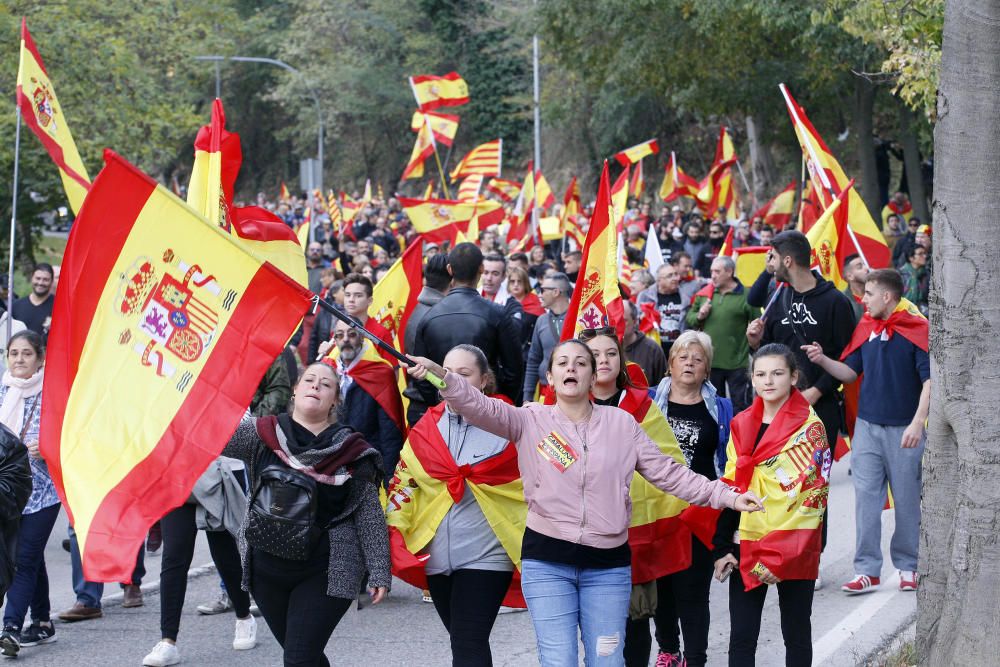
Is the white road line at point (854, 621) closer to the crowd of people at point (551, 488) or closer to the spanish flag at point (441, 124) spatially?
the crowd of people at point (551, 488)

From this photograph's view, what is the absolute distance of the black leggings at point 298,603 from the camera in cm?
507

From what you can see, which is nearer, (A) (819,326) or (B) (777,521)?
(B) (777,521)

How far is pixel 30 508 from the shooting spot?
7.16m

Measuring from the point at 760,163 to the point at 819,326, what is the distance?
90.4 ft

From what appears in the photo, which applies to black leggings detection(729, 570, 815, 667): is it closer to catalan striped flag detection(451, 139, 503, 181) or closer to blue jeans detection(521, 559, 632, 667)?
blue jeans detection(521, 559, 632, 667)

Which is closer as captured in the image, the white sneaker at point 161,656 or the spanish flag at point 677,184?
the white sneaker at point 161,656

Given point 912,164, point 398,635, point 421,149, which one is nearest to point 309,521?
point 398,635

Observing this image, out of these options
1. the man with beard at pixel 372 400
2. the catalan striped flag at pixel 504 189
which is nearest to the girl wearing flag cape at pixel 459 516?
the man with beard at pixel 372 400

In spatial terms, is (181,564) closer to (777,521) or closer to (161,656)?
(161,656)

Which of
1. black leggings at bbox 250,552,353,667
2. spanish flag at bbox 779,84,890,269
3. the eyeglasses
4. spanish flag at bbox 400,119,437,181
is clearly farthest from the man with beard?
spanish flag at bbox 400,119,437,181

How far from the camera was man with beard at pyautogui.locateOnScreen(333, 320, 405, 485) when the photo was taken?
325 inches

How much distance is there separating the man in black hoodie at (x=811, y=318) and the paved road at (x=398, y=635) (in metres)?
1.08

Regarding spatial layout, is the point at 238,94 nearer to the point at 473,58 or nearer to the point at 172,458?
the point at 473,58

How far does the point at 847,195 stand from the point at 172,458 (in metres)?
6.34
